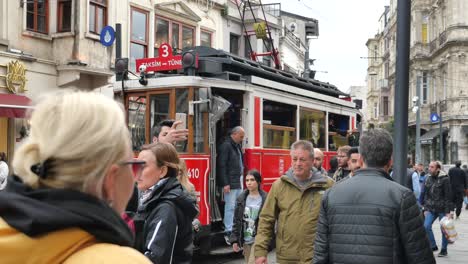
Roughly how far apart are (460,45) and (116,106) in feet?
149

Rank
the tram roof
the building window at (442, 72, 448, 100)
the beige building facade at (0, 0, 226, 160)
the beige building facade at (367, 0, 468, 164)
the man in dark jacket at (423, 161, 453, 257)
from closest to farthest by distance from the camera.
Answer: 1. the tram roof
2. the man in dark jacket at (423, 161, 453, 257)
3. the beige building facade at (0, 0, 226, 160)
4. the beige building facade at (367, 0, 468, 164)
5. the building window at (442, 72, 448, 100)

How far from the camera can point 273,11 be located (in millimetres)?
35750

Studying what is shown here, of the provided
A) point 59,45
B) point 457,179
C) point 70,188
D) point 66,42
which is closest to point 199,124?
point 70,188

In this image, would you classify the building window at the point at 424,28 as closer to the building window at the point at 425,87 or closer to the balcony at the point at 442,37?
the building window at the point at 425,87

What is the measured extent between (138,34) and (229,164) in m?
13.5

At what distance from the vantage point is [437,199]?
1158cm

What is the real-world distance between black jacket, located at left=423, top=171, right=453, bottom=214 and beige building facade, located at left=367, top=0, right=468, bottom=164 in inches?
1300

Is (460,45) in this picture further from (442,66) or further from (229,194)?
(229,194)

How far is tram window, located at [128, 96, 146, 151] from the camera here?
35.0 ft

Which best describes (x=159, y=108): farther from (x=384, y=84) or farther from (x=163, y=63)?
(x=384, y=84)

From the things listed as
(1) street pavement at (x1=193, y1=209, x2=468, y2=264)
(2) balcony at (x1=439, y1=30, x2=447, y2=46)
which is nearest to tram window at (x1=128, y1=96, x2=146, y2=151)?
(1) street pavement at (x1=193, y1=209, x2=468, y2=264)

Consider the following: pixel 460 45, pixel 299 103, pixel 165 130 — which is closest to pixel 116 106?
pixel 165 130

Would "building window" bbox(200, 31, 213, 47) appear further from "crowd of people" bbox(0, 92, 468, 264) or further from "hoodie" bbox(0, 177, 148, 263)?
"hoodie" bbox(0, 177, 148, 263)

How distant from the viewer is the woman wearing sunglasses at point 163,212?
3.65 m
